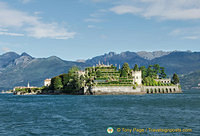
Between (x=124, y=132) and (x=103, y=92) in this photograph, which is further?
(x=103, y=92)

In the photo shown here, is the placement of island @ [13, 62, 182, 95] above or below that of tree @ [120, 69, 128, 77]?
below

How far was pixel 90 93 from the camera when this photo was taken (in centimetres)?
16662

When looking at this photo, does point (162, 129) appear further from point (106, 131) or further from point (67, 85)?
point (67, 85)

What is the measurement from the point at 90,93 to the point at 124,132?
12193cm

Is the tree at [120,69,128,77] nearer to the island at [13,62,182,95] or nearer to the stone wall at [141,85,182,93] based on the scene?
the island at [13,62,182,95]

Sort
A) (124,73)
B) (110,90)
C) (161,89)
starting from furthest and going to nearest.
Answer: (161,89) → (124,73) → (110,90)

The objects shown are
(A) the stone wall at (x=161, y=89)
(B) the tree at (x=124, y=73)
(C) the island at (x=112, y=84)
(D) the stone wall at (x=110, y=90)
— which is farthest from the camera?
(B) the tree at (x=124, y=73)

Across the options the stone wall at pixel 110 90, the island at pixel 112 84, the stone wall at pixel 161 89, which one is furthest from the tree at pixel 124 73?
the stone wall at pixel 110 90

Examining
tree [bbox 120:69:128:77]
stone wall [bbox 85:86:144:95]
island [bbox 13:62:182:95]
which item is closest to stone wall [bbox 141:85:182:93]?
island [bbox 13:62:182:95]

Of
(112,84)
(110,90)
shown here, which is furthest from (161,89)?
(110,90)

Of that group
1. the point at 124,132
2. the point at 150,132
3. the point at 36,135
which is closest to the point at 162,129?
the point at 150,132

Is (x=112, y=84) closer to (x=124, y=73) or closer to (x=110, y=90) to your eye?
(x=110, y=90)

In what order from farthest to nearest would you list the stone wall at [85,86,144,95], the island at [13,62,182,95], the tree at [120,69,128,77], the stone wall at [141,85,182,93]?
the tree at [120,69,128,77], the stone wall at [141,85,182,93], the island at [13,62,182,95], the stone wall at [85,86,144,95]

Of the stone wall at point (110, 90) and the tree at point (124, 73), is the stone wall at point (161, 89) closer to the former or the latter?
the stone wall at point (110, 90)
